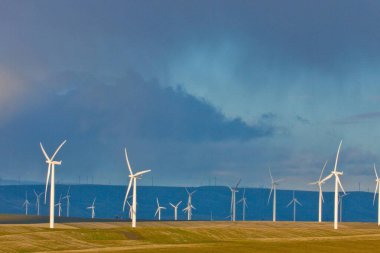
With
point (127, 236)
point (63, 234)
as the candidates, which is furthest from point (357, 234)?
point (63, 234)

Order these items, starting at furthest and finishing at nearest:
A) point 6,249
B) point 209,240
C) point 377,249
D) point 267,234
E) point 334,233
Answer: point 334,233 < point 267,234 < point 209,240 < point 377,249 < point 6,249

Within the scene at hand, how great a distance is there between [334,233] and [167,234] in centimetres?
4209

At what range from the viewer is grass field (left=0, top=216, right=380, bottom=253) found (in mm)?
127125

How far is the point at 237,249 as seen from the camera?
127 meters

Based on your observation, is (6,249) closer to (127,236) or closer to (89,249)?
(89,249)

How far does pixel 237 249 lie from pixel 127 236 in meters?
28.6

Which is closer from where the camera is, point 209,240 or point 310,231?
point 209,240

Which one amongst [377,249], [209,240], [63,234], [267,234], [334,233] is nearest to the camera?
[377,249]

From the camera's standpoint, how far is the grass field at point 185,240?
417ft

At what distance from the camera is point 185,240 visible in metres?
152

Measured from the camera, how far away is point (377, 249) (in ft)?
440

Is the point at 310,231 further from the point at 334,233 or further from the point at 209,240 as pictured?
the point at 209,240

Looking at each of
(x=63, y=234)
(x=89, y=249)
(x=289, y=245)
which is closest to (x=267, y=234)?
(x=289, y=245)

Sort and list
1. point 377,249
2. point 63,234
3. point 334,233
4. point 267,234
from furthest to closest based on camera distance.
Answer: point 334,233 < point 267,234 < point 63,234 < point 377,249
